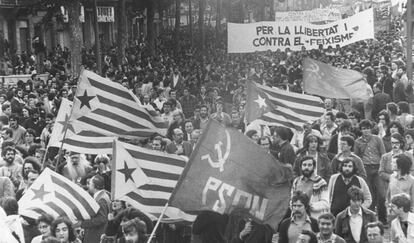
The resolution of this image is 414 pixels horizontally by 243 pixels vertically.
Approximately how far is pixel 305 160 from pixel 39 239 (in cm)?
279

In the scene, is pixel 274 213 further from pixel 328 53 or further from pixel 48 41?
pixel 48 41

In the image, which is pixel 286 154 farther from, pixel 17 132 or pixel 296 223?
pixel 17 132

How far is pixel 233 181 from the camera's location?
8.61 m

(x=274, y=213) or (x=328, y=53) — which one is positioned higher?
(x=274, y=213)

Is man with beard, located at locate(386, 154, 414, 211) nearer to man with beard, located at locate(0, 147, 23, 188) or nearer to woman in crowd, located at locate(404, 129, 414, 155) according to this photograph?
woman in crowd, located at locate(404, 129, 414, 155)

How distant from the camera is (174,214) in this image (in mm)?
10023

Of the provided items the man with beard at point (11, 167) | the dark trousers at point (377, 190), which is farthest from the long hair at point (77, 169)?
the dark trousers at point (377, 190)

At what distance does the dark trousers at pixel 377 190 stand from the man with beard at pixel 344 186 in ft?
6.80

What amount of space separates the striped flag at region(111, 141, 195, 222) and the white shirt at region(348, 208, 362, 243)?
139 cm

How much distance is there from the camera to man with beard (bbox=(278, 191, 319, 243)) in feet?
30.3

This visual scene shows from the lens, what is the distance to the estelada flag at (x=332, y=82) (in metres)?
17.4

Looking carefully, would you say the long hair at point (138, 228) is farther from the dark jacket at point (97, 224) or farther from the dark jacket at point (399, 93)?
the dark jacket at point (399, 93)

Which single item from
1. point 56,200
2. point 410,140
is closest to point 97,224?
point 56,200

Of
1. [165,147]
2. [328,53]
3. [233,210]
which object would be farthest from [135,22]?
[233,210]
